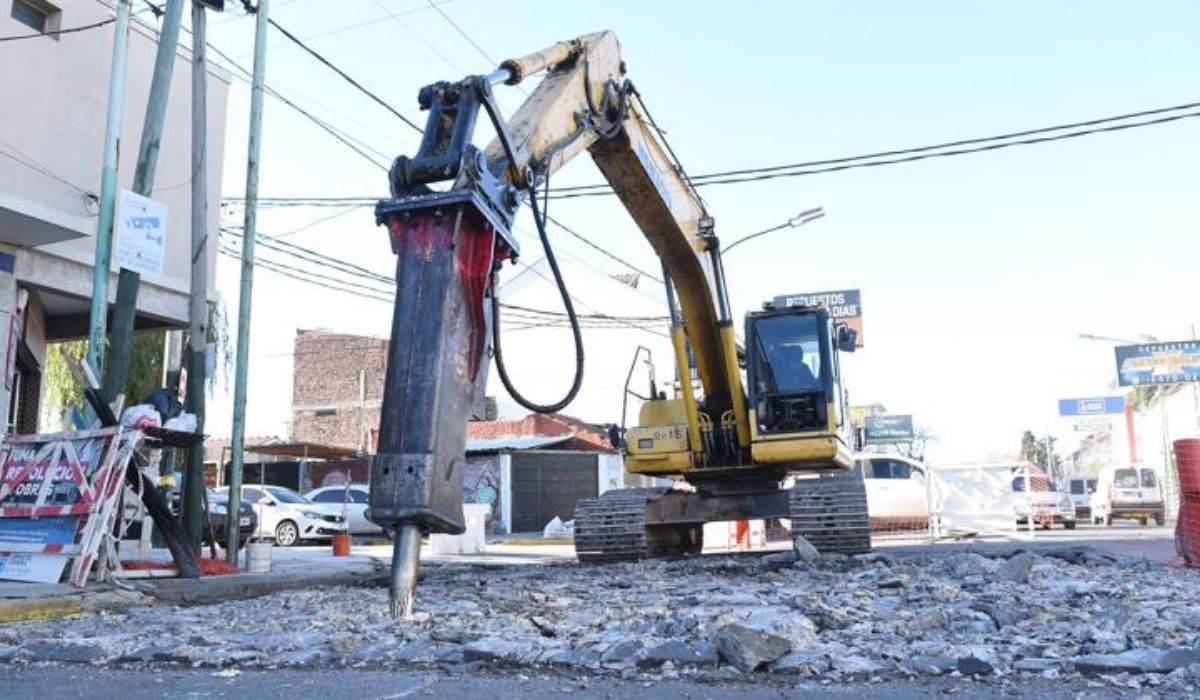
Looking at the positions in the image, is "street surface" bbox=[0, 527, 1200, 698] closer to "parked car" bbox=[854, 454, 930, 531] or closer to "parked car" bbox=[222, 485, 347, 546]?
"parked car" bbox=[854, 454, 930, 531]

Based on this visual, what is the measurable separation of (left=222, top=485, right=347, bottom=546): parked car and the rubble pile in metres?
15.5

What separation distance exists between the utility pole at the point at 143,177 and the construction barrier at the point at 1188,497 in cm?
1103

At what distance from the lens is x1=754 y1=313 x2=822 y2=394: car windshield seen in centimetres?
1124

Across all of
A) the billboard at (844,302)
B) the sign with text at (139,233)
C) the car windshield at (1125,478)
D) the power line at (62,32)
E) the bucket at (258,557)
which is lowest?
the bucket at (258,557)

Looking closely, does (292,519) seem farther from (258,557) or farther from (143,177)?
(143,177)

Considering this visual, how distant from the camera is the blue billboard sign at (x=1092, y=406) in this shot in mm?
70188

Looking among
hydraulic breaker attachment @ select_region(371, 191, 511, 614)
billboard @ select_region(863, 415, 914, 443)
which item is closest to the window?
hydraulic breaker attachment @ select_region(371, 191, 511, 614)

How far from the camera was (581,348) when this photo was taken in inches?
237

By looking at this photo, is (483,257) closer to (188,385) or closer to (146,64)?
(188,385)

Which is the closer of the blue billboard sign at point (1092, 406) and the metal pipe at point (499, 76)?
the metal pipe at point (499, 76)

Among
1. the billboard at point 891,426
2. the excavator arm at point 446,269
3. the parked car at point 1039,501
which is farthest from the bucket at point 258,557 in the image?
the billboard at point 891,426

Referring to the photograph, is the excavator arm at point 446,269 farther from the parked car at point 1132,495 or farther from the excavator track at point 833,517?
the parked car at point 1132,495

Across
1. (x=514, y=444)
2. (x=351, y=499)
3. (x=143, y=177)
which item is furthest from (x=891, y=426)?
(x=143, y=177)

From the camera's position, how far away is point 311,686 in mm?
4164
